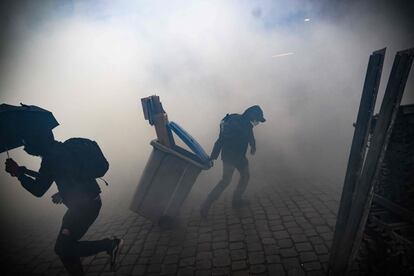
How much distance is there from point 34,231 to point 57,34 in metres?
7.26

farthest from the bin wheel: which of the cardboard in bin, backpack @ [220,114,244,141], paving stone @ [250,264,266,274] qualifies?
backpack @ [220,114,244,141]

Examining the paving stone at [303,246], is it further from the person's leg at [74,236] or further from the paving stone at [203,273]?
the person's leg at [74,236]

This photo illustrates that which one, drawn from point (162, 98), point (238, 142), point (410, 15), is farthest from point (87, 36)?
point (410, 15)

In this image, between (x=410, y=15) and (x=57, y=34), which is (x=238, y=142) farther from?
(x=57, y=34)

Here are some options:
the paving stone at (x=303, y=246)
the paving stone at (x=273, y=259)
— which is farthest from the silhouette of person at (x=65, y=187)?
the paving stone at (x=303, y=246)

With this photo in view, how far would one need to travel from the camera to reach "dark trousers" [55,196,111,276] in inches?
117

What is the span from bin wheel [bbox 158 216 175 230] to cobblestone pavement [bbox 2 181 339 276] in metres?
0.10

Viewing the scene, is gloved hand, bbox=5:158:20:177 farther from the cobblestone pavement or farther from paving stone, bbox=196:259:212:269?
paving stone, bbox=196:259:212:269

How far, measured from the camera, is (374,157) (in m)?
2.38

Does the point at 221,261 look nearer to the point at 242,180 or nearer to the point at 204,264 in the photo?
the point at 204,264

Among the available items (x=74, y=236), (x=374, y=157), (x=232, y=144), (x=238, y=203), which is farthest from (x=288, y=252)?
(x=74, y=236)

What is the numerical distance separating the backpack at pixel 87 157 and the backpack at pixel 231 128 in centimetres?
217

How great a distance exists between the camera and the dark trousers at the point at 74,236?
2984mm

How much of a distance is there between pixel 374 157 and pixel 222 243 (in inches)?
94.5
